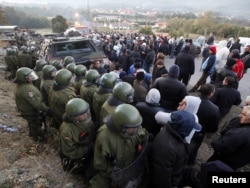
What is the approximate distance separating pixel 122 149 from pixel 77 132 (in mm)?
805

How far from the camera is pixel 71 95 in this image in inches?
177

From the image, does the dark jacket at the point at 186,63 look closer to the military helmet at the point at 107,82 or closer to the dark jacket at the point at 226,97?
the dark jacket at the point at 226,97

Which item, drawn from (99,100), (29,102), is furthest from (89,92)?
(29,102)

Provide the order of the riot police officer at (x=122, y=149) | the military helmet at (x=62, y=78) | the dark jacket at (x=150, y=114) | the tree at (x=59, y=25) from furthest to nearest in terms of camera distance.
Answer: the tree at (x=59, y=25) → the military helmet at (x=62, y=78) → the dark jacket at (x=150, y=114) → the riot police officer at (x=122, y=149)

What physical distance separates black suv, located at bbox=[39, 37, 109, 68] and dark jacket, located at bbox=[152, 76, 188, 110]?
383cm

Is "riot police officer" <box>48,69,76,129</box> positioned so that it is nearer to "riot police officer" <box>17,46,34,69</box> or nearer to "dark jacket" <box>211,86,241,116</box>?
"dark jacket" <box>211,86,241,116</box>

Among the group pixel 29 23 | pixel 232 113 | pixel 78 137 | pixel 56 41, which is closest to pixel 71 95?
pixel 78 137

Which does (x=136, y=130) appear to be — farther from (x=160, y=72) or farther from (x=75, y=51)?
(x=75, y=51)

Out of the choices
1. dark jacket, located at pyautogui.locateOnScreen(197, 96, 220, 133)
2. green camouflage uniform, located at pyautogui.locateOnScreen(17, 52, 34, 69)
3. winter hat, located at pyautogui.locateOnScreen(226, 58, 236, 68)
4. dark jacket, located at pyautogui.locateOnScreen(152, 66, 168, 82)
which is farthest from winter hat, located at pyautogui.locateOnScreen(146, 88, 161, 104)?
green camouflage uniform, located at pyautogui.locateOnScreen(17, 52, 34, 69)

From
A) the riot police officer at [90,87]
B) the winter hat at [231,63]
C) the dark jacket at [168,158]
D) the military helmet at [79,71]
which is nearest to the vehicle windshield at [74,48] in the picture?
the military helmet at [79,71]

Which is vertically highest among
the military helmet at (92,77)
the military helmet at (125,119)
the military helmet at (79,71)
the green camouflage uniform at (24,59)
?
the military helmet at (125,119)

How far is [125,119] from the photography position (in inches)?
106

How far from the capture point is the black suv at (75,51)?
327 inches

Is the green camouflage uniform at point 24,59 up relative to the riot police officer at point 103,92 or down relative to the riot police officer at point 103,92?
down
